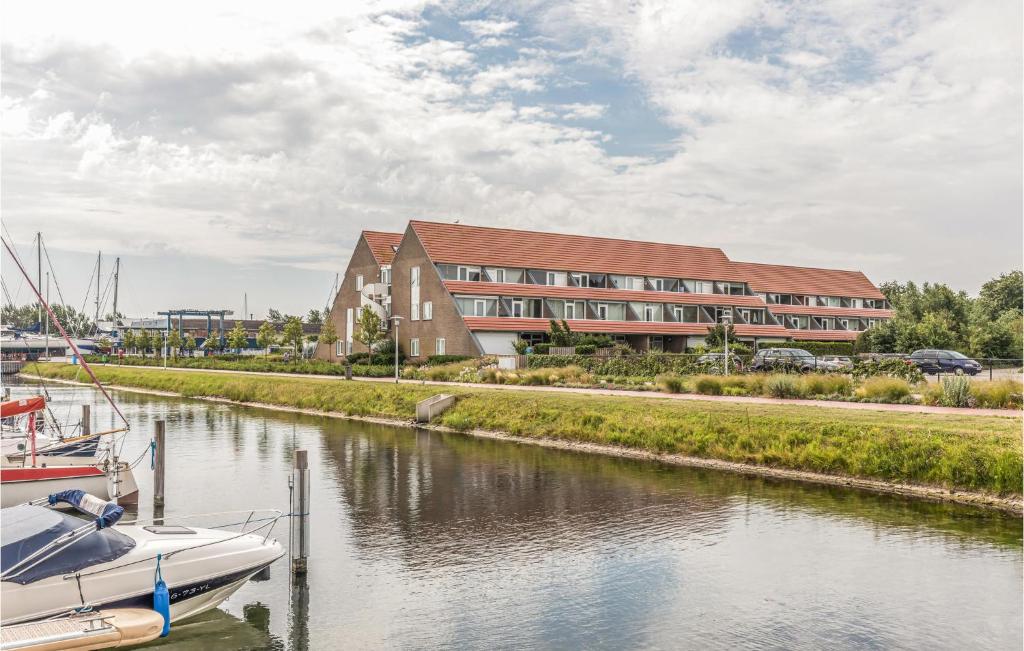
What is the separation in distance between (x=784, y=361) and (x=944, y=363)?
46.2 feet

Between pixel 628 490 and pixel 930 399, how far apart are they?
599 inches

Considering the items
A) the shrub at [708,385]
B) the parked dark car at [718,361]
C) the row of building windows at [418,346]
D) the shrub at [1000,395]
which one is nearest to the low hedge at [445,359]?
the row of building windows at [418,346]

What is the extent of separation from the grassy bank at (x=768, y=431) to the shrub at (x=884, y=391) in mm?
4281

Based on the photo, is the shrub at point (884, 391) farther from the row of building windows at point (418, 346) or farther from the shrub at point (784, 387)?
the row of building windows at point (418, 346)

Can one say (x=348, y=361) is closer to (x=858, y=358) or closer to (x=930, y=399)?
(x=858, y=358)

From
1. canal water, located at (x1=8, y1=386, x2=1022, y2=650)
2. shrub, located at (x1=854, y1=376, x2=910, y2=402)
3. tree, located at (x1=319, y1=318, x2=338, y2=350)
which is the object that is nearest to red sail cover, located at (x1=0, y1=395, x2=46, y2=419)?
canal water, located at (x1=8, y1=386, x2=1022, y2=650)

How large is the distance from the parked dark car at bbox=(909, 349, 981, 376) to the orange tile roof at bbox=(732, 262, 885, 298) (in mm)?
28140

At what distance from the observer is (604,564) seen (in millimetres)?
16703

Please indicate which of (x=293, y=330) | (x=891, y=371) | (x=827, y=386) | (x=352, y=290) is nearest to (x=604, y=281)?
(x=352, y=290)

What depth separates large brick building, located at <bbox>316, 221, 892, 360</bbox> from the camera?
6662cm

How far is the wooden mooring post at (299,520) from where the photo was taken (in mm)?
15797

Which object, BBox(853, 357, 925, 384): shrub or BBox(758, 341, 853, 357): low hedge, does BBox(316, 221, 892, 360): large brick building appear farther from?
BBox(853, 357, 925, 384): shrub

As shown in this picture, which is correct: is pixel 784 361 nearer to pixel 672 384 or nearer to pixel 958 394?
pixel 672 384

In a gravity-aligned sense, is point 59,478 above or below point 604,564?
above
